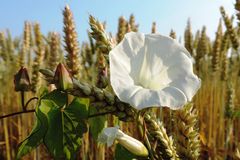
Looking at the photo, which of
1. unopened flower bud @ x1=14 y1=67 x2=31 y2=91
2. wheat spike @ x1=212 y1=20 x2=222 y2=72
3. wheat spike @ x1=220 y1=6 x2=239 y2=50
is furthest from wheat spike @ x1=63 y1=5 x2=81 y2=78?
wheat spike @ x1=212 y1=20 x2=222 y2=72

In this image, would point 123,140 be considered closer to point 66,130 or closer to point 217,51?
point 66,130

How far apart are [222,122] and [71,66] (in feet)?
3.36

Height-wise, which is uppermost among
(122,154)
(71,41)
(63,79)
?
(71,41)

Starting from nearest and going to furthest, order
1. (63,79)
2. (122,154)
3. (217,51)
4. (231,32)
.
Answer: (63,79)
(122,154)
(231,32)
(217,51)

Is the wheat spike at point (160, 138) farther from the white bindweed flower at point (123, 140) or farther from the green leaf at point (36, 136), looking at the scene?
the green leaf at point (36, 136)

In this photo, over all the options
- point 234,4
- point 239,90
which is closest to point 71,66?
point 234,4

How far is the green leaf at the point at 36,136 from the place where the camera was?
535 millimetres

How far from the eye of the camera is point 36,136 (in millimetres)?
550

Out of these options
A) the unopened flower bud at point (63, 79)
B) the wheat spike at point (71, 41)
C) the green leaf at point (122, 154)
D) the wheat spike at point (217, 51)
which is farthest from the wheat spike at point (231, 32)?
the unopened flower bud at point (63, 79)

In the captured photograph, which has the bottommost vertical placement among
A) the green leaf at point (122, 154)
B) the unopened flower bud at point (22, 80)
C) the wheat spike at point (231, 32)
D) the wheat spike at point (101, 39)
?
the green leaf at point (122, 154)

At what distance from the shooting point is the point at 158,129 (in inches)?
20.0

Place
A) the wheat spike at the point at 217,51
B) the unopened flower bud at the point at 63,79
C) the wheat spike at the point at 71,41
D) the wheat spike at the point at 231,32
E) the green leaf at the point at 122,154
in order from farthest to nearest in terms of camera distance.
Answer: the wheat spike at the point at 217,51 → the wheat spike at the point at 231,32 → the wheat spike at the point at 71,41 → the green leaf at the point at 122,154 → the unopened flower bud at the point at 63,79

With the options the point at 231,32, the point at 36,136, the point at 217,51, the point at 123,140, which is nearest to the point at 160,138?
the point at 123,140

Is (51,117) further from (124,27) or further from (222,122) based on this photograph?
(222,122)
